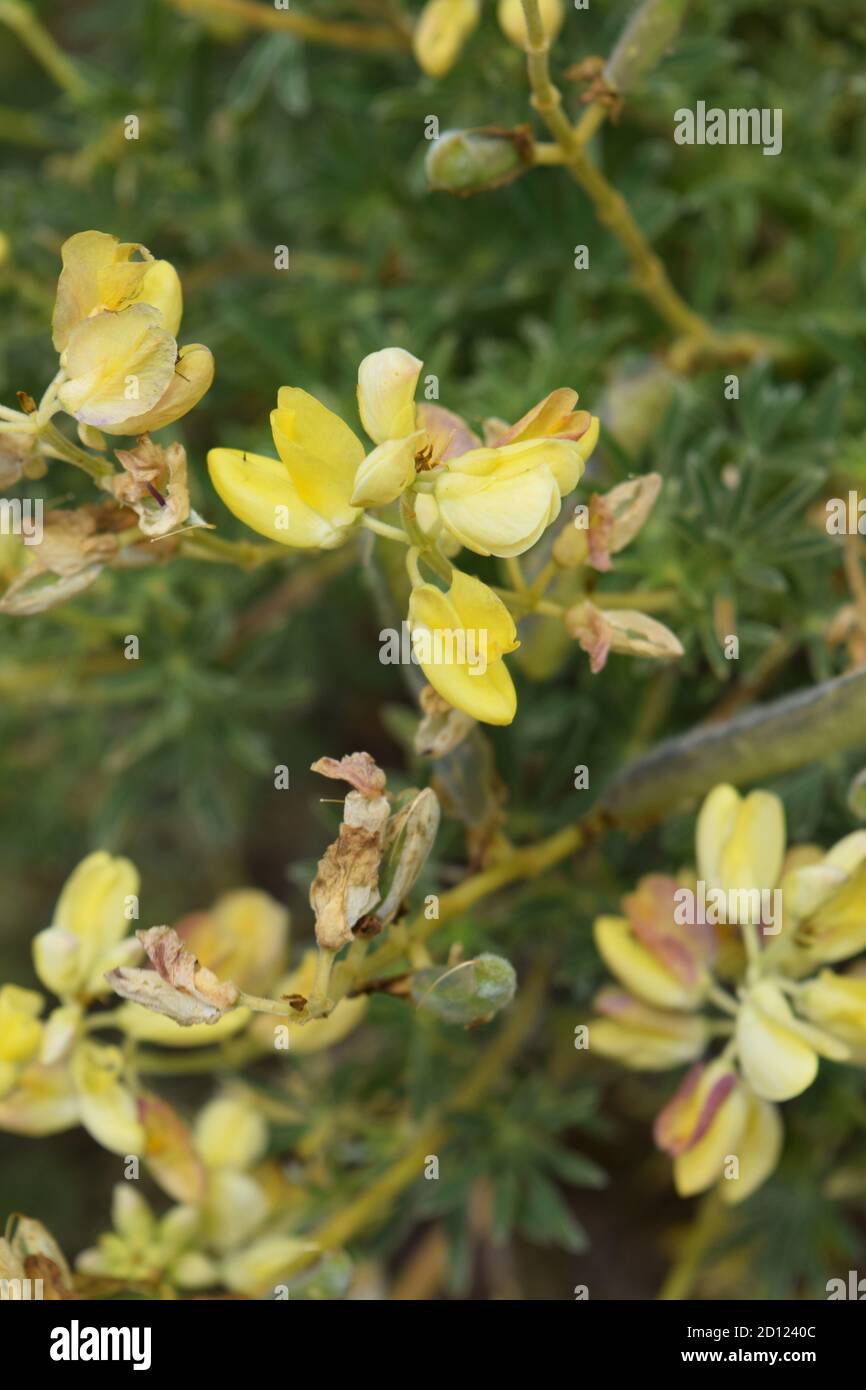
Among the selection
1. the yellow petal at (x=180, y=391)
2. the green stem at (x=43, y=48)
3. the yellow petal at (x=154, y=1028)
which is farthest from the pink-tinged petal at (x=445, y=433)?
the green stem at (x=43, y=48)

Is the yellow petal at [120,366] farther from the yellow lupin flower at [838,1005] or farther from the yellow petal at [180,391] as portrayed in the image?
the yellow lupin flower at [838,1005]

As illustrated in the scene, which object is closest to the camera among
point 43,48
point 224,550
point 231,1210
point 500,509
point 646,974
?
point 500,509

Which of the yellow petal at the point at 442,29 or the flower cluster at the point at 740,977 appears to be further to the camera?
the yellow petal at the point at 442,29

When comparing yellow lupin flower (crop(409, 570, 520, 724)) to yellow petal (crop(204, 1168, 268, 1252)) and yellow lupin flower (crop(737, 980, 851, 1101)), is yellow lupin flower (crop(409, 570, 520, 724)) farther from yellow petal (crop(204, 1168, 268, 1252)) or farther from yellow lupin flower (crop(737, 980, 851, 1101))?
yellow petal (crop(204, 1168, 268, 1252))

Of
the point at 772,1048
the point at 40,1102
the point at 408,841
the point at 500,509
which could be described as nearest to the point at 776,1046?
the point at 772,1048

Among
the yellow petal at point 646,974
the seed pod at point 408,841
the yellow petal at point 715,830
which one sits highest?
the yellow petal at point 715,830

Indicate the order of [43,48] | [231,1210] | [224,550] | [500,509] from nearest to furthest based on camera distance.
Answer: [500,509], [224,550], [231,1210], [43,48]

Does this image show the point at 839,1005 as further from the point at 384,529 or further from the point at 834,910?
the point at 384,529
